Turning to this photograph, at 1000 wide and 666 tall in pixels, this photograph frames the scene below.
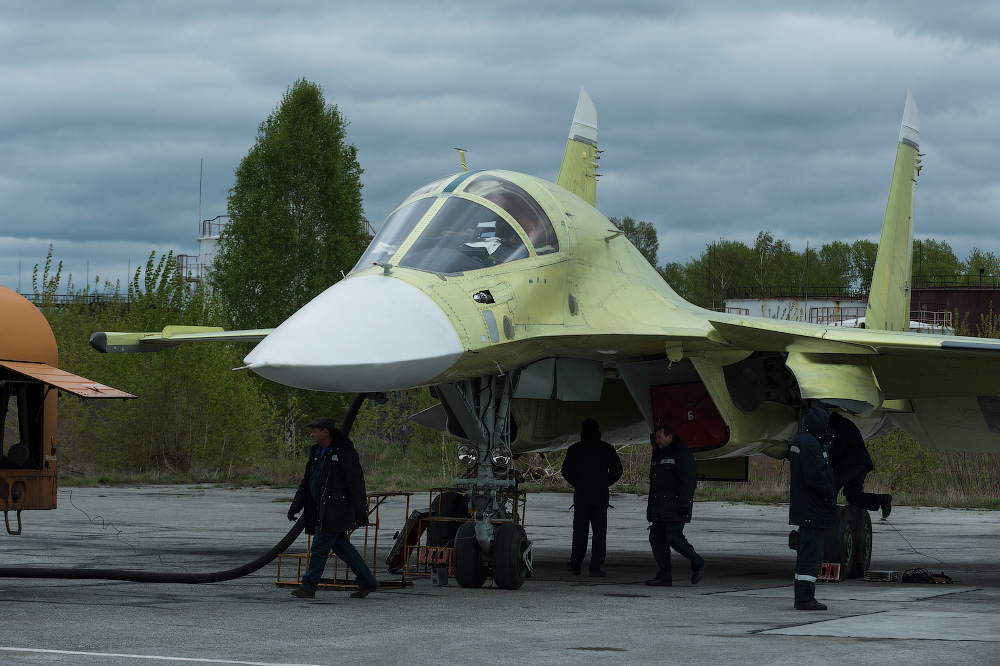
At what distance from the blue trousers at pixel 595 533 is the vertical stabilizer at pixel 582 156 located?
3898mm

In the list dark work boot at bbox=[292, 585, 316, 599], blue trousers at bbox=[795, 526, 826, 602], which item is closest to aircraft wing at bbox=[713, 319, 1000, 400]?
blue trousers at bbox=[795, 526, 826, 602]

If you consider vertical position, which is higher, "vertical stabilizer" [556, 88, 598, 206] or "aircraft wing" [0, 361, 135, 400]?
"vertical stabilizer" [556, 88, 598, 206]

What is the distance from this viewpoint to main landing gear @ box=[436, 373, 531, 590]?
9.60 metres

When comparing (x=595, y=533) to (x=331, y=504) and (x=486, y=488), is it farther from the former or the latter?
(x=331, y=504)

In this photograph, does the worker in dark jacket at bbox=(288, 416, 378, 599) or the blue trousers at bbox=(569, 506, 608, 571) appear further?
the blue trousers at bbox=(569, 506, 608, 571)

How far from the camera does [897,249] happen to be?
48.4 ft

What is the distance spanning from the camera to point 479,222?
9.56m

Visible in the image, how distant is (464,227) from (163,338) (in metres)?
4.47

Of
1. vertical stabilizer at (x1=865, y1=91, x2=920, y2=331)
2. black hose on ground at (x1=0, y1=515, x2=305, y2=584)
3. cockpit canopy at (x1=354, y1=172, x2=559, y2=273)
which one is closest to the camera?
cockpit canopy at (x1=354, y1=172, x2=559, y2=273)

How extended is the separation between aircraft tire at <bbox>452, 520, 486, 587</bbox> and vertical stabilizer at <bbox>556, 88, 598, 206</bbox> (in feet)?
A: 16.5

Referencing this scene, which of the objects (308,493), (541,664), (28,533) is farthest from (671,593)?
(28,533)

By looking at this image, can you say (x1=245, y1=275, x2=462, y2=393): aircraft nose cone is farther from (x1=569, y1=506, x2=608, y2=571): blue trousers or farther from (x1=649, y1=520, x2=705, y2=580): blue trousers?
(x1=569, y1=506, x2=608, y2=571): blue trousers

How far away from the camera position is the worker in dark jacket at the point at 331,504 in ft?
29.2

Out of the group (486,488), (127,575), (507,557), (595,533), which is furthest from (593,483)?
(127,575)
